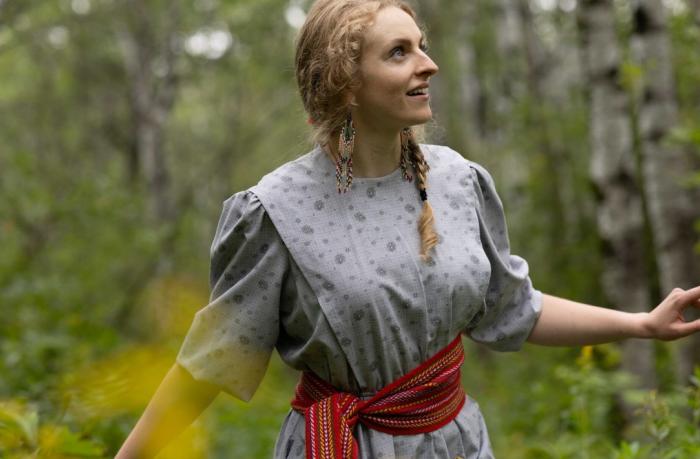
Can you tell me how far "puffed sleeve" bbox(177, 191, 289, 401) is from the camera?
2355mm

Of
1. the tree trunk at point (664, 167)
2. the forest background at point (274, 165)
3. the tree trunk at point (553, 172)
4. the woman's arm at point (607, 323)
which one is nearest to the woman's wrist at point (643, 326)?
the woman's arm at point (607, 323)

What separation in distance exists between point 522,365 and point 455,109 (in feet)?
46.1

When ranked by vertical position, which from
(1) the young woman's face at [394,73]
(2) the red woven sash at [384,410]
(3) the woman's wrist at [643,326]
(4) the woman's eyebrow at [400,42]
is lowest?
(2) the red woven sash at [384,410]

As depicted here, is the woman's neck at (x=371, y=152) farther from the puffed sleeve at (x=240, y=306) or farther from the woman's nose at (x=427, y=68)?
the puffed sleeve at (x=240, y=306)

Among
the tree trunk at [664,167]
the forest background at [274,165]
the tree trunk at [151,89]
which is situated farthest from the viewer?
the tree trunk at [151,89]

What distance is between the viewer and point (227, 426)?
276 inches

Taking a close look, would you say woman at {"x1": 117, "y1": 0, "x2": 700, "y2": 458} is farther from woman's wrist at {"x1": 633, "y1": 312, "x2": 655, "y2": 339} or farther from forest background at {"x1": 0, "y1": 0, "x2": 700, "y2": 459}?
forest background at {"x1": 0, "y1": 0, "x2": 700, "y2": 459}

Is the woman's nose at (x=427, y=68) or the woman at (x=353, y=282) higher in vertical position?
the woman's nose at (x=427, y=68)

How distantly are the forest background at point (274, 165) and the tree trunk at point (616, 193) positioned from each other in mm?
14

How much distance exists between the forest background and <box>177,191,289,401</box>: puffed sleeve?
0.14m

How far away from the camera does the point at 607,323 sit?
2541mm

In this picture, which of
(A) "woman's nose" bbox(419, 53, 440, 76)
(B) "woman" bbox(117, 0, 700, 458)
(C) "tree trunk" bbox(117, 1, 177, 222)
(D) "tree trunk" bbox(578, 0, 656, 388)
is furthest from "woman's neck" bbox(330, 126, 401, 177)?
(C) "tree trunk" bbox(117, 1, 177, 222)

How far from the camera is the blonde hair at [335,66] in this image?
2.39 meters

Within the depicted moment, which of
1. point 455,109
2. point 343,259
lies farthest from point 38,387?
point 455,109
